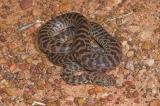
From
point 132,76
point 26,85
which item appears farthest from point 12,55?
point 132,76

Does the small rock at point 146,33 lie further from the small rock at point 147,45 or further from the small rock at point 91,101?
the small rock at point 91,101

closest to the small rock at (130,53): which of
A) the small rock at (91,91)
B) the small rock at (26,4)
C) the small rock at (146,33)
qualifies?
the small rock at (146,33)

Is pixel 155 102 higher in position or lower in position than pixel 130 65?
lower

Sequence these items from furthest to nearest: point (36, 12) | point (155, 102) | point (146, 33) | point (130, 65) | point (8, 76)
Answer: point (36, 12) → point (146, 33) → point (8, 76) → point (130, 65) → point (155, 102)

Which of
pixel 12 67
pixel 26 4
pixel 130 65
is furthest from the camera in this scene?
pixel 26 4

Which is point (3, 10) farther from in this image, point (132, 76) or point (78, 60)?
point (132, 76)

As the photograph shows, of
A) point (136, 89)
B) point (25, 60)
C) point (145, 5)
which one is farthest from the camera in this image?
point (145, 5)

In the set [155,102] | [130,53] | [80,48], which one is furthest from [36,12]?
[155,102]

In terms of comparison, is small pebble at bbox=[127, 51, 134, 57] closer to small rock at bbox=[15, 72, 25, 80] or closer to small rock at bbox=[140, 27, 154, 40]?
small rock at bbox=[140, 27, 154, 40]

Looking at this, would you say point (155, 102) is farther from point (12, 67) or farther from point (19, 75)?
point (12, 67)
